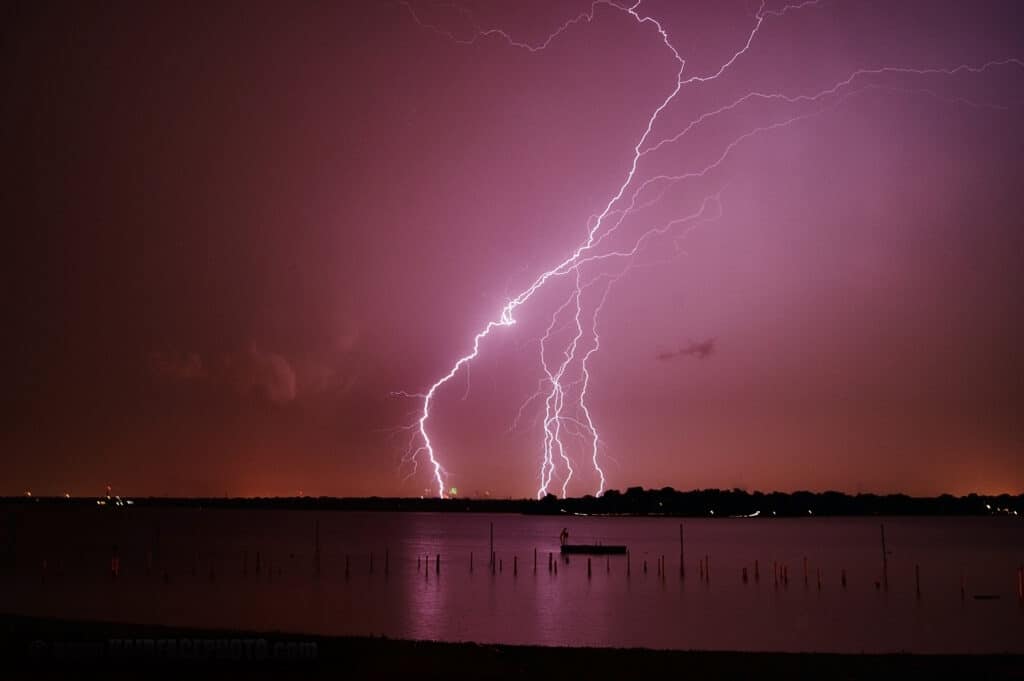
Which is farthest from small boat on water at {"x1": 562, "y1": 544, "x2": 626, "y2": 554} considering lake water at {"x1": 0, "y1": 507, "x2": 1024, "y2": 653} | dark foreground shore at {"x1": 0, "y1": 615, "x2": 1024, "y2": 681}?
dark foreground shore at {"x1": 0, "y1": 615, "x2": 1024, "y2": 681}

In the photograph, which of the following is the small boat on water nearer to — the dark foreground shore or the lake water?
the lake water

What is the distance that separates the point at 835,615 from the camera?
3712 cm

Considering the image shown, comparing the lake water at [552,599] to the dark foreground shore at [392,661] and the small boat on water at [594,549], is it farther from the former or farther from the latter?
the dark foreground shore at [392,661]

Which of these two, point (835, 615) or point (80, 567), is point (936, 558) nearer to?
point (835, 615)

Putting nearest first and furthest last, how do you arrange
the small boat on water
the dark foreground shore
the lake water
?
the dark foreground shore, the lake water, the small boat on water

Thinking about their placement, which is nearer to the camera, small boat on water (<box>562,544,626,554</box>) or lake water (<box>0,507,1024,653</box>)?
lake water (<box>0,507,1024,653</box>)

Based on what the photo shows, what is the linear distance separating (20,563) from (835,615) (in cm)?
4238

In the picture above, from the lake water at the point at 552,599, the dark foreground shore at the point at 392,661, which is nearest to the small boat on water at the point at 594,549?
the lake water at the point at 552,599

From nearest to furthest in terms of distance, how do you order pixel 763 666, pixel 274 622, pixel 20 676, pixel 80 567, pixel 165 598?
pixel 20 676
pixel 763 666
pixel 274 622
pixel 165 598
pixel 80 567

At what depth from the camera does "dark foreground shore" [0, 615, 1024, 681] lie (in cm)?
1598

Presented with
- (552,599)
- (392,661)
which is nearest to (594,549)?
(552,599)

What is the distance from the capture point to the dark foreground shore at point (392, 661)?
15977mm

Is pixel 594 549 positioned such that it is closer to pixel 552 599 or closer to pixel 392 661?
pixel 552 599

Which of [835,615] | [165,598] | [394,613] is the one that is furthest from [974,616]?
[165,598]
